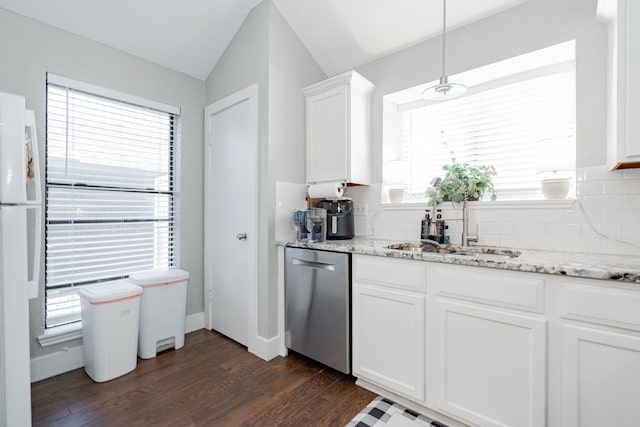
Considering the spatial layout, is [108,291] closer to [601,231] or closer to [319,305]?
[319,305]

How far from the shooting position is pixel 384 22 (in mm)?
2277

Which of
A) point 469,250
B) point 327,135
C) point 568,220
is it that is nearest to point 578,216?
point 568,220

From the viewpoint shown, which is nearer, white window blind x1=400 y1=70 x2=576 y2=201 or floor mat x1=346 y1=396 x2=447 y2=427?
floor mat x1=346 y1=396 x2=447 y2=427

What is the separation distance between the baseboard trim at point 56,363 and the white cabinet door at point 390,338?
207 centimetres

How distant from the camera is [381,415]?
1.68 metres

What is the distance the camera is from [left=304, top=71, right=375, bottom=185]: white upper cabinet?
94.3 inches

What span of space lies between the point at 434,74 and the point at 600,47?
941mm

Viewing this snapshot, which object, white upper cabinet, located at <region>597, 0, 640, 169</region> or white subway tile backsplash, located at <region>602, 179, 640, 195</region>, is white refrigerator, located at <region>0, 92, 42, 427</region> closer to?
white upper cabinet, located at <region>597, 0, 640, 169</region>

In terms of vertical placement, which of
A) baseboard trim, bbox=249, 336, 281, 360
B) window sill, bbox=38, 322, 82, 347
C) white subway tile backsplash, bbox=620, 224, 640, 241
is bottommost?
baseboard trim, bbox=249, 336, 281, 360

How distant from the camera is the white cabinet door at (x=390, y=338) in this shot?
167cm

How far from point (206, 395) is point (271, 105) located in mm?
2127

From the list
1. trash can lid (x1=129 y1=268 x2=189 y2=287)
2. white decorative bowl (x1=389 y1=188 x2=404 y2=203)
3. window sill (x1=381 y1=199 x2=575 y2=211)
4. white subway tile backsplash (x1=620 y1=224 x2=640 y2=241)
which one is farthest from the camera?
white decorative bowl (x1=389 y1=188 x2=404 y2=203)

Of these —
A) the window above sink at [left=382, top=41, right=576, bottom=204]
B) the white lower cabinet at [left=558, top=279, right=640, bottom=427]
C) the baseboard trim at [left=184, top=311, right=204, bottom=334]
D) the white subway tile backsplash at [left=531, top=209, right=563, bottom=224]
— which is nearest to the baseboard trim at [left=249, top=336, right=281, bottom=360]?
the baseboard trim at [left=184, top=311, right=204, bottom=334]

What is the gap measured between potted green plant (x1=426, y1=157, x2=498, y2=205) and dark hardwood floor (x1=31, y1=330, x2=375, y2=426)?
143 centimetres
